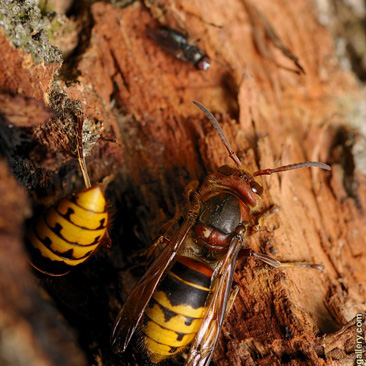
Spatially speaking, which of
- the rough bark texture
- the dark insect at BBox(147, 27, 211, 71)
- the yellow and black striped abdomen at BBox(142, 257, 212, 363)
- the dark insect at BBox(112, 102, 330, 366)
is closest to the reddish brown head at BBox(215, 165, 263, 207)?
the dark insect at BBox(112, 102, 330, 366)

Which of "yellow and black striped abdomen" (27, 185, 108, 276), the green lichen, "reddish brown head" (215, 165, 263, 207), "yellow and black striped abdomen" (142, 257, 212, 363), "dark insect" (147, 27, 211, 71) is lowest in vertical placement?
"yellow and black striped abdomen" (142, 257, 212, 363)

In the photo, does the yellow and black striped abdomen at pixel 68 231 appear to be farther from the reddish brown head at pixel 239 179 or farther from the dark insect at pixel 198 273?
the reddish brown head at pixel 239 179

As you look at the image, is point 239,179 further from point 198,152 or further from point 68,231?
point 68,231

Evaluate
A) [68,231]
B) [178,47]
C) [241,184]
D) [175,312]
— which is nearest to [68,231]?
[68,231]

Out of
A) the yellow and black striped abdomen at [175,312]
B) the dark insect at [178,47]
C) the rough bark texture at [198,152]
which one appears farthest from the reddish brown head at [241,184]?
the dark insect at [178,47]

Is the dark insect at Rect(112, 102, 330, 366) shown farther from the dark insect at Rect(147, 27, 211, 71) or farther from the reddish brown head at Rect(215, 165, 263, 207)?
the dark insect at Rect(147, 27, 211, 71)

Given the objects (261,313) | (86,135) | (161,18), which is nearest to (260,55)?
(161,18)

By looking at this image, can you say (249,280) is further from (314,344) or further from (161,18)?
(161,18)
